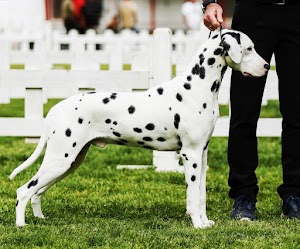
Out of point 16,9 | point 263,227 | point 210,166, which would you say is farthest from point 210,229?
point 16,9

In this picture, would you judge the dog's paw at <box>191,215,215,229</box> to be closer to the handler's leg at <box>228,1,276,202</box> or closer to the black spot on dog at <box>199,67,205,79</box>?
the handler's leg at <box>228,1,276,202</box>

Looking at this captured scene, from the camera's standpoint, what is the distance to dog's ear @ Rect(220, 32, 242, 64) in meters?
6.47

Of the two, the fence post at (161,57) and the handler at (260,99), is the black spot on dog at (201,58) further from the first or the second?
the fence post at (161,57)

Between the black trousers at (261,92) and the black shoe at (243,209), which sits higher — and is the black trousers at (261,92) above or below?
above

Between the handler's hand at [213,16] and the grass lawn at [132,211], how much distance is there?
1298mm

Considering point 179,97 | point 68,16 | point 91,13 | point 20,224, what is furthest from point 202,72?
point 91,13

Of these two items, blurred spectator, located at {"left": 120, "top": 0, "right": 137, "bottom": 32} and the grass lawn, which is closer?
the grass lawn

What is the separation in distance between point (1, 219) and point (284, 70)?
2177 millimetres

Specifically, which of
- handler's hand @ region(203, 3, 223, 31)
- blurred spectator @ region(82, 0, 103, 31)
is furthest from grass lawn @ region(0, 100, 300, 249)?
blurred spectator @ region(82, 0, 103, 31)

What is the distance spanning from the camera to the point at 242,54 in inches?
257

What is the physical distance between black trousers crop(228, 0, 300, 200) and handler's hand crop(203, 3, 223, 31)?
0.36m

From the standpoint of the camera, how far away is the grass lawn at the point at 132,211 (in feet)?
20.4

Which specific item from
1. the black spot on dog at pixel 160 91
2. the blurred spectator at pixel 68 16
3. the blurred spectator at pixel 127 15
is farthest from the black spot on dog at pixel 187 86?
the blurred spectator at pixel 127 15

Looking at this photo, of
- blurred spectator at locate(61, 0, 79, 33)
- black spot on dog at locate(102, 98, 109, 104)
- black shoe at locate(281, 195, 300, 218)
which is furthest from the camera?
blurred spectator at locate(61, 0, 79, 33)
